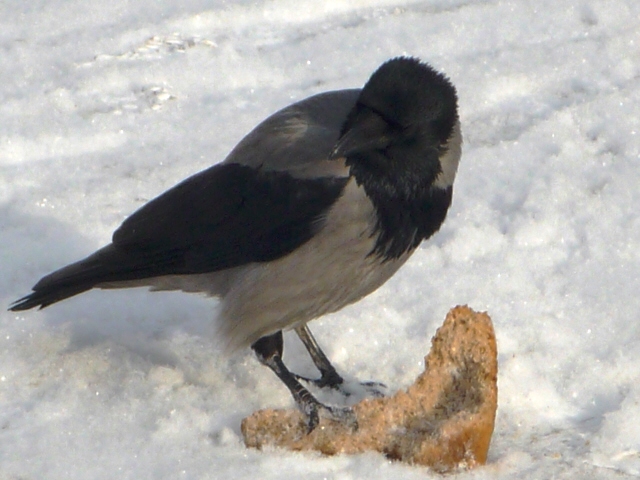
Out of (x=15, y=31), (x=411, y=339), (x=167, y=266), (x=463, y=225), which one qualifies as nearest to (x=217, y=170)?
(x=167, y=266)

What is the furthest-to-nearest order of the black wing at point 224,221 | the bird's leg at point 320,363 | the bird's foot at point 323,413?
the bird's leg at point 320,363 → the black wing at point 224,221 → the bird's foot at point 323,413

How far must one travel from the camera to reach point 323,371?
177 inches

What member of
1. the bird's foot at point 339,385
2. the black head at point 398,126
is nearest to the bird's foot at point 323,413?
the bird's foot at point 339,385

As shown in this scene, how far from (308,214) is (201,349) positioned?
0.88 metres

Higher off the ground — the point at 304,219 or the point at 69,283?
the point at 304,219

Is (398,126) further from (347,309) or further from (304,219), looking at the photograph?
(347,309)

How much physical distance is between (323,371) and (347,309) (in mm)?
452

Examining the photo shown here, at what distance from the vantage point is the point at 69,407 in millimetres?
4020

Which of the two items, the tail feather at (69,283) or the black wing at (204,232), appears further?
the tail feather at (69,283)

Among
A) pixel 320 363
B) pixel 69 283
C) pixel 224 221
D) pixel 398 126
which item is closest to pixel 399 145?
pixel 398 126

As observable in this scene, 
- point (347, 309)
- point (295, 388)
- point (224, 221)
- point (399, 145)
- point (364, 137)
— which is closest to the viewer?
point (364, 137)

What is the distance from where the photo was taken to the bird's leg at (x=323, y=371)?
434cm

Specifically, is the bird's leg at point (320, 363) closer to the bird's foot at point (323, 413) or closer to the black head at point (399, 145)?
the bird's foot at point (323, 413)

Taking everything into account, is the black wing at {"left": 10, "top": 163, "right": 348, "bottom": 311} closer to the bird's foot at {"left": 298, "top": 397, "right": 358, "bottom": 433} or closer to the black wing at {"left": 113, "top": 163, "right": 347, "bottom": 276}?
the black wing at {"left": 113, "top": 163, "right": 347, "bottom": 276}
